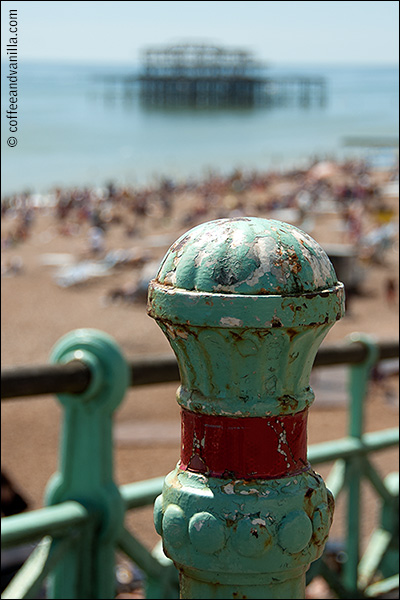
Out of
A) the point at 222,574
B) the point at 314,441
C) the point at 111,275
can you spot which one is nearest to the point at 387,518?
the point at 222,574

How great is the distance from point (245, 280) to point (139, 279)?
16529 millimetres

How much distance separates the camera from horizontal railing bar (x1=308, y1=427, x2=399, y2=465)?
300 centimetres

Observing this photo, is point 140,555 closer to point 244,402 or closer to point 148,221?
point 244,402

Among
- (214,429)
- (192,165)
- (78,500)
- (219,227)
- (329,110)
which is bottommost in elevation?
(78,500)

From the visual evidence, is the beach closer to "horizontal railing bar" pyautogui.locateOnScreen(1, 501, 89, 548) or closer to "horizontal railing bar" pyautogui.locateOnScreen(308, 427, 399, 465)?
"horizontal railing bar" pyautogui.locateOnScreen(308, 427, 399, 465)

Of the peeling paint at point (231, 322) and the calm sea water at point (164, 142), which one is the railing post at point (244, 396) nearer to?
the peeling paint at point (231, 322)

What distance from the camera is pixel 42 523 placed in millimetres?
2332

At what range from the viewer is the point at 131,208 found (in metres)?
30.1

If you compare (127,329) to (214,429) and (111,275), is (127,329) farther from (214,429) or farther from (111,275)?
(214,429)

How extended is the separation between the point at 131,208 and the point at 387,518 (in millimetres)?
27145

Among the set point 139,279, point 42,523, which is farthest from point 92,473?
point 139,279

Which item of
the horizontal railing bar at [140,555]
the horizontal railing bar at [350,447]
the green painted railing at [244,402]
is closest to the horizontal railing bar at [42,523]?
the horizontal railing bar at [140,555]

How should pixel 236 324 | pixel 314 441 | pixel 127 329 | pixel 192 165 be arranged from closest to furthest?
1. pixel 236 324
2. pixel 314 441
3. pixel 127 329
4. pixel 192 165

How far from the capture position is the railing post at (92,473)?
2488 mm
